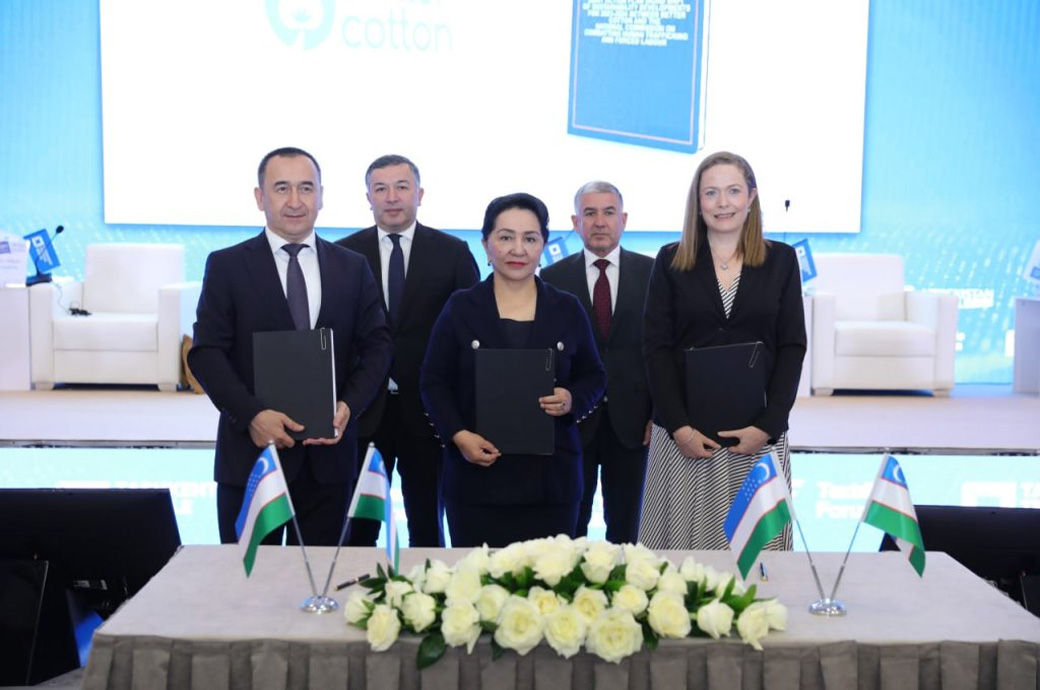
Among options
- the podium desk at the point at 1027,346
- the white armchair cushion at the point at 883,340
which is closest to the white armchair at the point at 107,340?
the white armchair cushion at the point at 883,340

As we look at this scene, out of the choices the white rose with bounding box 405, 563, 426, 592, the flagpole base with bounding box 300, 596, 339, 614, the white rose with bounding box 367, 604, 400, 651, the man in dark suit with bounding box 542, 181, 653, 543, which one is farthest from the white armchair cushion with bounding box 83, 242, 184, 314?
the white rose with bounding box 367, 604, 400, 651

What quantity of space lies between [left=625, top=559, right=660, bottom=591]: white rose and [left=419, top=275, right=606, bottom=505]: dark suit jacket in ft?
3.63

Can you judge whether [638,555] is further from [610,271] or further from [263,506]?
[610,271]

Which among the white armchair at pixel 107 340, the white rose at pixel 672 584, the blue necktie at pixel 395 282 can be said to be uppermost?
the blue necktie at pixel 395 282

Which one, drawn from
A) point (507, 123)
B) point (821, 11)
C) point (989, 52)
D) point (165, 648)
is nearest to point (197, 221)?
point (507, 123)

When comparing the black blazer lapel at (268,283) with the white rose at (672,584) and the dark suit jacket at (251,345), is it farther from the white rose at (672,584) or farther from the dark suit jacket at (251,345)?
the white rose at (672,584)

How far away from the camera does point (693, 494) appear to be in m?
3.05

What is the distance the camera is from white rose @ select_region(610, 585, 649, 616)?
179 centimetres

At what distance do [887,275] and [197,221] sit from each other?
16.5ft

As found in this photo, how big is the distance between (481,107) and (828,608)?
7211 millimetres

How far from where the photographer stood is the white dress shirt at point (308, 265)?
9.84 feet

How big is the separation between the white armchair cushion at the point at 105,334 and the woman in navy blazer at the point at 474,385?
17.9 feet

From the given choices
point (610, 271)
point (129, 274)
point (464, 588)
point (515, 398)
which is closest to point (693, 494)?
point (515, 398)

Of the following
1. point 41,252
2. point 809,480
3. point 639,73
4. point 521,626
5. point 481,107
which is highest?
point 639,73
